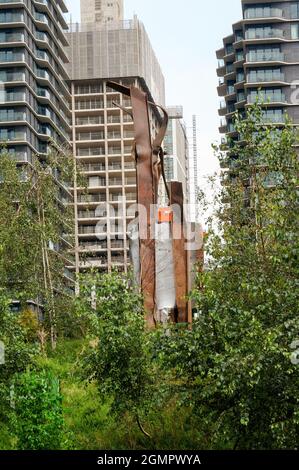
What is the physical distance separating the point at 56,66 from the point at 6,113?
35.0 ft

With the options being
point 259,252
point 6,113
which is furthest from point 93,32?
point 259,252

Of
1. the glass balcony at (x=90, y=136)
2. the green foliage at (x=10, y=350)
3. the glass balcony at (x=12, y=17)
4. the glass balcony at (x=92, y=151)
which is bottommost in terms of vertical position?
the green foliage at (x=10, y=350)

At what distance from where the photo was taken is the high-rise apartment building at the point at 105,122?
8762cm

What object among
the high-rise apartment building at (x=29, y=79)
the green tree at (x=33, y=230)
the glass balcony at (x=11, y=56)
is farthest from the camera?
the glass balcony at (x=11, y=56)

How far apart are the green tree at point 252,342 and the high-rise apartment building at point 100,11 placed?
91.4 meters

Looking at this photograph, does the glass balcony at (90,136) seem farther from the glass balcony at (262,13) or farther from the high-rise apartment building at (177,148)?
the glass balcony at (262,13)

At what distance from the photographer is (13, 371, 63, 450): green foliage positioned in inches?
609

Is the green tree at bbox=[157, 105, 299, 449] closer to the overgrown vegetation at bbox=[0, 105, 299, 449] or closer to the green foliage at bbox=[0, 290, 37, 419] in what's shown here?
the overgrown vegetation at bbox=[0, 105, 299, 449]

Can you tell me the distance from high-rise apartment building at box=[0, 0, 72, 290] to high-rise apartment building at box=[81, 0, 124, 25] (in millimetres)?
24495

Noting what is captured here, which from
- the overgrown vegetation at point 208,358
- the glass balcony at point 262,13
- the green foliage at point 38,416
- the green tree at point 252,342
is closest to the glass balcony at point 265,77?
the glass balcony at point 262,13

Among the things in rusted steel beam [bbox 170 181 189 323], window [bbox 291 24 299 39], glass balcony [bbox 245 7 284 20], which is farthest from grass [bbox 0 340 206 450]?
glass balcony [bbox 245 7 284 20]

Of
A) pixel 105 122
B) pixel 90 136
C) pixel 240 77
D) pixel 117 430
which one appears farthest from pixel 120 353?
pixel 90 136

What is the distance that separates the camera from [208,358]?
15.1 metres
